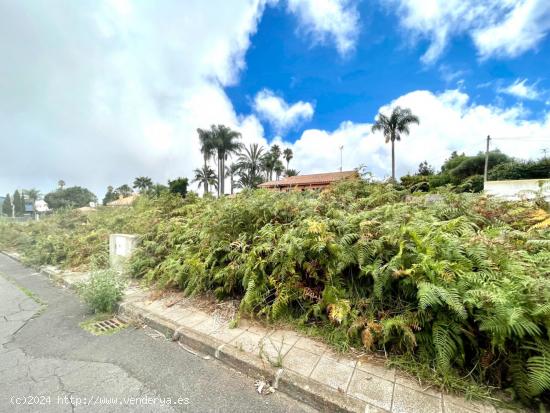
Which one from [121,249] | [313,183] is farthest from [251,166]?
[121,249]

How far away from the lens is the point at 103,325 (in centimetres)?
300

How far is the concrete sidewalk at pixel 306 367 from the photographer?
160cm

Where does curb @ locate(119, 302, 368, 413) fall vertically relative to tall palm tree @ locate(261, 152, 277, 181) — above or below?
below

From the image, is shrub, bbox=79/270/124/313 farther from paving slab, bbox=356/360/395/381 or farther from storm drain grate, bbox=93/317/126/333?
paving slab, bbox=356/360/395/381

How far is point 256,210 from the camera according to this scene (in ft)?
12.0

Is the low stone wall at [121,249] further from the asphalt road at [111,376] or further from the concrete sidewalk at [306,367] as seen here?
the concrete sidewalk at [306,367]

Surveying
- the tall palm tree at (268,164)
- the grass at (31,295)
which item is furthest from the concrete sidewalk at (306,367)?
the tall palm tree at (268,164)

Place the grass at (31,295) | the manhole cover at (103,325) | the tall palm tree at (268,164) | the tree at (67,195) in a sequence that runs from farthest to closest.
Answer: the tree at (67,195) → the tall palm tree at (268,164) → the grass at (31,295) → the manhole cover at (103,325)

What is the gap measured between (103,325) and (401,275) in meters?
3.51

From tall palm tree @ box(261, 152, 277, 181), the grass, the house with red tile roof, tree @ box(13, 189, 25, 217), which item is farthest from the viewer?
tree @ box(13, 189, 25, 217)

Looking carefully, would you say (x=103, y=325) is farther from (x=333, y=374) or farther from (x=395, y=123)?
(x=395, y=123)

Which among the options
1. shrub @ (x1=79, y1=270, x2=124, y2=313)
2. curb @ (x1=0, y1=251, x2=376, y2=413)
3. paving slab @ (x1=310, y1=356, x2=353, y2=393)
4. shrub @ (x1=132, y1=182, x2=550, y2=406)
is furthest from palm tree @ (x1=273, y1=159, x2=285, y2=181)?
paving slab @ (x1=310, y1=356, x2=353, y2=393)

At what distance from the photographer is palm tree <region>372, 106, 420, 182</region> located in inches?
920

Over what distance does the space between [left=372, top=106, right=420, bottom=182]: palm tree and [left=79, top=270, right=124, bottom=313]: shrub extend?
2611 centimetres
